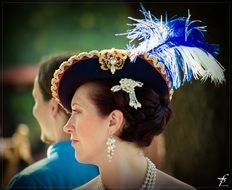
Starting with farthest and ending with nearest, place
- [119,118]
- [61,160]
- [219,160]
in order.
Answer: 1. [219,160]
2. [61,160]
3. [119,118]

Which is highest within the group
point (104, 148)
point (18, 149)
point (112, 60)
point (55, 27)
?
point (55, 27)

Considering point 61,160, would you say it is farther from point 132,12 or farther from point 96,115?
point 132,12

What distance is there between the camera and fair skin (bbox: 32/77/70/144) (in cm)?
223

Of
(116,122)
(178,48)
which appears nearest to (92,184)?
(116,122)

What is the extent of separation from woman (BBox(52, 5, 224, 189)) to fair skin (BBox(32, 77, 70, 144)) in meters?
0.21

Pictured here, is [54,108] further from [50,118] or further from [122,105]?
[122,105]

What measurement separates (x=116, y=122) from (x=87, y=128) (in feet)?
0.39

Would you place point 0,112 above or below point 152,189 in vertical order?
above

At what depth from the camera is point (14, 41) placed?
2.76 metres

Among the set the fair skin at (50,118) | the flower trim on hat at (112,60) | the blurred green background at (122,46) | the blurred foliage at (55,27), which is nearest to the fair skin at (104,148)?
the flower trim on hat at (112,60)

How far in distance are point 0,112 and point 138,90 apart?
3.35ft

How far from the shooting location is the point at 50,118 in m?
2.24

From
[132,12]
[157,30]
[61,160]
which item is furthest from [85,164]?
[132,12]

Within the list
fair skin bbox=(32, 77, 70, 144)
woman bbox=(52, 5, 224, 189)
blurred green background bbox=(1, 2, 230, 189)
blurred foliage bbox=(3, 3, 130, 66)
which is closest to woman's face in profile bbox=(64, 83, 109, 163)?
woman bbox=(52, 5, 224, 189)
